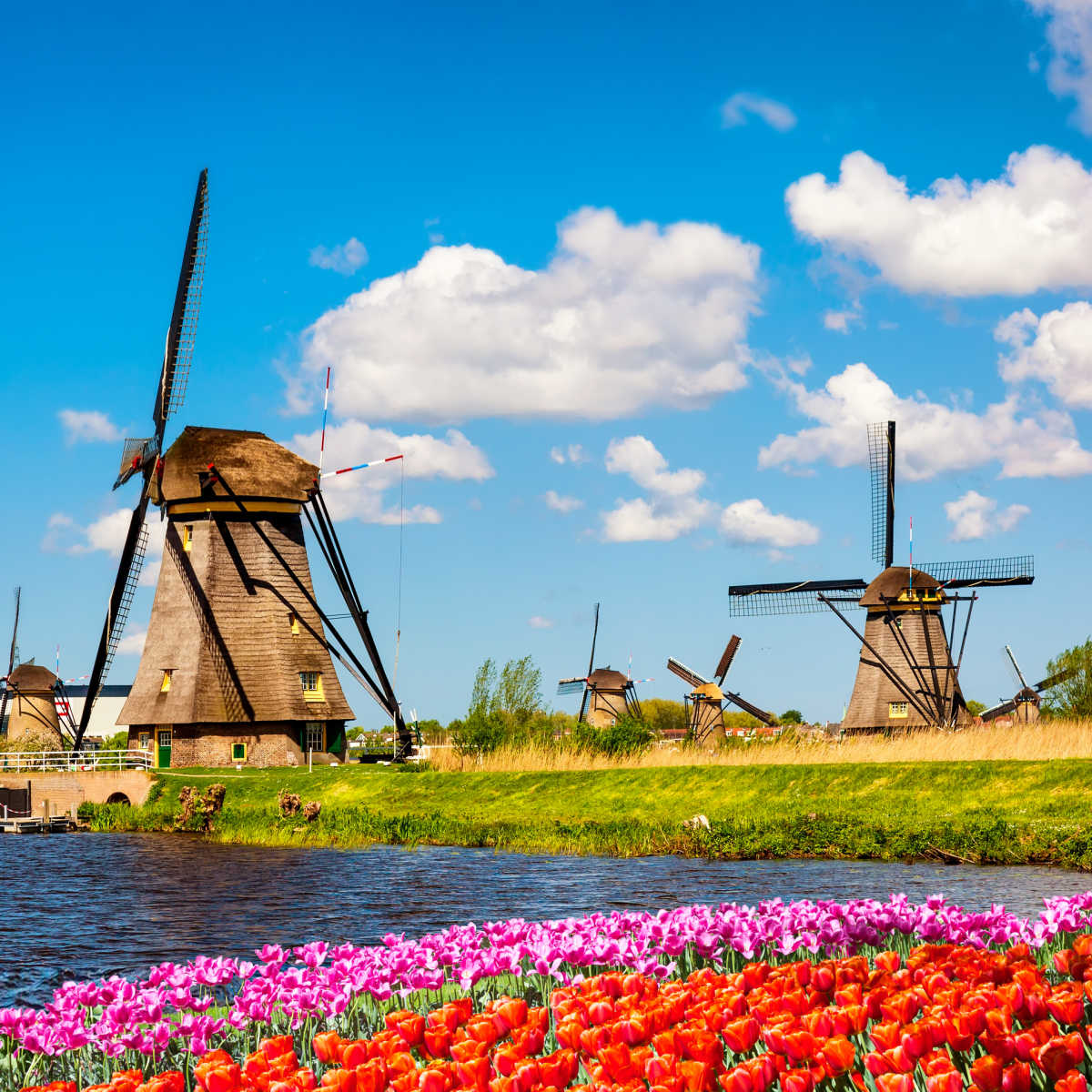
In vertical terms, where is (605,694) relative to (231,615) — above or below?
below

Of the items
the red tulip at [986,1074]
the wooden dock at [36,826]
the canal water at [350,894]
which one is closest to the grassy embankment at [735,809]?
the canal water at [350,894]

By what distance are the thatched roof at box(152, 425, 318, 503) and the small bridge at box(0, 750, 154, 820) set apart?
8494 millimetres

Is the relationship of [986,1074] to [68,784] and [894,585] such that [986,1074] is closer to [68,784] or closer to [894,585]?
[68,784]

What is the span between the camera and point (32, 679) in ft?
231

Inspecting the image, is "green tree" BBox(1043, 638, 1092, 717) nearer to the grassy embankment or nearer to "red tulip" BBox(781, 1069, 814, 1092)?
the grassy embankment

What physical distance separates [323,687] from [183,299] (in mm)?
13921

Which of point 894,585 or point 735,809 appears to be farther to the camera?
point 894,585

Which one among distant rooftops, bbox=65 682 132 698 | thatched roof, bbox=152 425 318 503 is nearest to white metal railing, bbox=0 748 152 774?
thatched roof, bbox=152 425 318 503

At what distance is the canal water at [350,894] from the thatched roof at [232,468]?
1830 centimetres

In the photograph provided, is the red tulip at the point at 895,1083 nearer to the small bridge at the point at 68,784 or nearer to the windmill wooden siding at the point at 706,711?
the small bridge at the point at 68,784

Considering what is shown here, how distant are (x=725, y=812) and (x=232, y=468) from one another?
2213cm

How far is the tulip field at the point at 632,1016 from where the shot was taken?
449cm

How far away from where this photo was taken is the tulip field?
4.49 meters

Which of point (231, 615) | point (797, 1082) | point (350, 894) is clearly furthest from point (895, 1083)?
point (231, 615)
